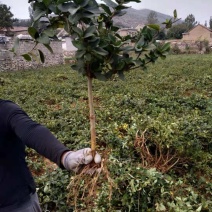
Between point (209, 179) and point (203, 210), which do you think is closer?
point (203, 210)

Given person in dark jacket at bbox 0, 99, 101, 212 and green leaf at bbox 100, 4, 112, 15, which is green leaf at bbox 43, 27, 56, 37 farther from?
person in dark jacket at bbox 0, 99, 101, 212

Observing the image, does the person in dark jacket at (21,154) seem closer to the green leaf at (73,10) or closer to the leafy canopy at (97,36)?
the leafy canopy at (97,36)

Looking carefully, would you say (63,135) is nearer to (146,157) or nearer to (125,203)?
(146,157)

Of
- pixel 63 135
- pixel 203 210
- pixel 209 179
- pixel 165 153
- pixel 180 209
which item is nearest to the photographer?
Result: pixel 180 209

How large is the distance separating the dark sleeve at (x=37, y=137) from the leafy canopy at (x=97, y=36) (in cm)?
37

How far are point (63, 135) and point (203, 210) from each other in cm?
273

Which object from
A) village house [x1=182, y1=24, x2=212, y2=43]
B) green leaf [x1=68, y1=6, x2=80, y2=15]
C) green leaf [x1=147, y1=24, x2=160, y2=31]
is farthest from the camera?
village house [x1=182, y1=24, x2=212, y2=43]

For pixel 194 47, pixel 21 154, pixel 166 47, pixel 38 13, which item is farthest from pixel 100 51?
pixel 194 47

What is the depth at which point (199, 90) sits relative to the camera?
8664mm

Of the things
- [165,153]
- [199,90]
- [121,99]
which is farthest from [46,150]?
[199,90]

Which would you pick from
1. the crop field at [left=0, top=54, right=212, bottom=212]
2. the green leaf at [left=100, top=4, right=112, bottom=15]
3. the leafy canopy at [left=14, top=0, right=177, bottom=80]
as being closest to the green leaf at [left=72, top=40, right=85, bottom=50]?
the leafy canopy at [left=14, top=0, right=177, bottom=80]

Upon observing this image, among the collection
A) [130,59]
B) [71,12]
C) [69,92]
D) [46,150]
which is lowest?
[69,92]

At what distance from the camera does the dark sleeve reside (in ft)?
4.31

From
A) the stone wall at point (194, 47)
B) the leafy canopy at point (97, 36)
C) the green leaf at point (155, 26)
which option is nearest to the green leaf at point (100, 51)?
the leafy canopy at point (97, 36)
